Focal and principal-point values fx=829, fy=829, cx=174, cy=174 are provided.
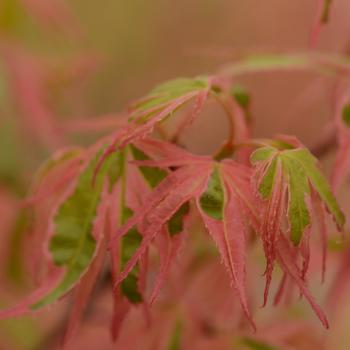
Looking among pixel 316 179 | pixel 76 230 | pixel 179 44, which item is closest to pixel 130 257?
pixel 76 230

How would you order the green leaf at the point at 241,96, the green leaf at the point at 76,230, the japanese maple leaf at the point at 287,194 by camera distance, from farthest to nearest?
the green leaf at the point at 241,96 < the green leaf at the point at 76,230 < the japanese maple leaf at the point at 287,194

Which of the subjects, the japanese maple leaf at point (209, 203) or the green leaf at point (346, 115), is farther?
the green leaf at point (346, 115)

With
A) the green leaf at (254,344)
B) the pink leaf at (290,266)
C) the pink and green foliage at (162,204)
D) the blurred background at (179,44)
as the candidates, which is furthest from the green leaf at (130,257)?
the blurred background at (179,44)

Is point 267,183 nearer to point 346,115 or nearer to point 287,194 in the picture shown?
point 287,194

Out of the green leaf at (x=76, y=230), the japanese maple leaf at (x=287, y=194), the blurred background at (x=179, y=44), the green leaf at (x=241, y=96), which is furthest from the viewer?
the blurred background at (x=179, y=44)

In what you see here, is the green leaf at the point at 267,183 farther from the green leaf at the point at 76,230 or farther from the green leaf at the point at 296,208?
the green leaf at the point at 76,230

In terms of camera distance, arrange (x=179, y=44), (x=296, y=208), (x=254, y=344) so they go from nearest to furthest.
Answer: (x=296, y=208), (x=254, y=344), (x=179, y=44)
